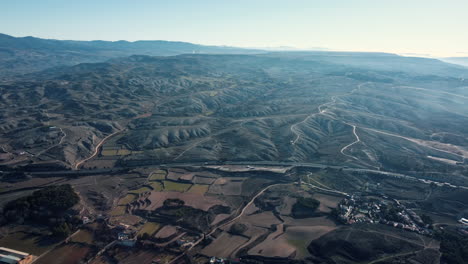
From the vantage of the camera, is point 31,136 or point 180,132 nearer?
point 31,136

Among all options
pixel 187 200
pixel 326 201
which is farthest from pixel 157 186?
pixel 326 201

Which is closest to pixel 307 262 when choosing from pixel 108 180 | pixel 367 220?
pixel 367 220

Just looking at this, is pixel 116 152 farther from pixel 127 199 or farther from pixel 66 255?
pixel 66 255

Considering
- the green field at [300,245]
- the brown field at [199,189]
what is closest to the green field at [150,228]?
the brown field at [199,189]

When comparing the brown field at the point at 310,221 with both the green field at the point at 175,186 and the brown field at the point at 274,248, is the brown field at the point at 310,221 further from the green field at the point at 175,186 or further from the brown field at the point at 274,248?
the green field at the point at 175,186

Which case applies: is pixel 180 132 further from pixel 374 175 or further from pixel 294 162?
pixel 374 175

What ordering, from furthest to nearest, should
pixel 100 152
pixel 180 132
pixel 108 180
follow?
pixel 180 132 → pixel 100 152 → pixel 108 180

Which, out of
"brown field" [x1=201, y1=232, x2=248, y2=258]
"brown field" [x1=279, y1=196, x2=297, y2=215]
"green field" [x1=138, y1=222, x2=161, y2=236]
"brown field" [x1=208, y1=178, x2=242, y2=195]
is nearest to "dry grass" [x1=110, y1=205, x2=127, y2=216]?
"green field" [x1=138, y1=222, x2=161, y2=236]
